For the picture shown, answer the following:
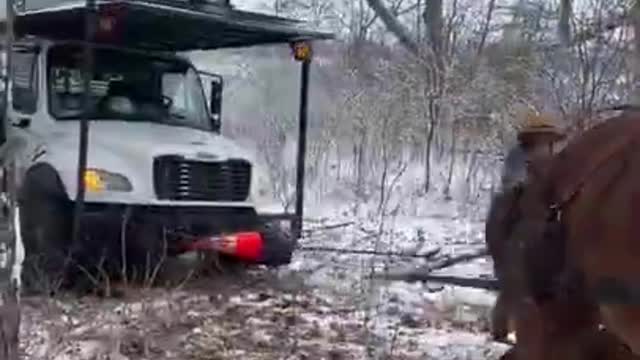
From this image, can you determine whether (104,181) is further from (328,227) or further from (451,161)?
(451,161)

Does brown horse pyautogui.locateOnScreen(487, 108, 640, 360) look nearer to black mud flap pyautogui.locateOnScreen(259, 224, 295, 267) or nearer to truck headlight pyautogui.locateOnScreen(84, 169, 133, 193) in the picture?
truck headlight pyautogui.locateOnScreen(84, 169, 133, 193)

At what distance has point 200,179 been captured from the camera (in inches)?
386

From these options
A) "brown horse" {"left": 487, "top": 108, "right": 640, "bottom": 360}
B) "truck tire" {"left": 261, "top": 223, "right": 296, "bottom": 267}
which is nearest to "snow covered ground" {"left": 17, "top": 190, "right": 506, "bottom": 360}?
"truck tire" {"left": 261, "top": 223, "right": 296, "bottom": 267}

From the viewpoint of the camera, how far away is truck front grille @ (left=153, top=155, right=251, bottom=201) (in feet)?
31.2

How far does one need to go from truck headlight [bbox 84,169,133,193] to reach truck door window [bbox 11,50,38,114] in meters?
0.87

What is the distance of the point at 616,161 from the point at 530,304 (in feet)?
1.93

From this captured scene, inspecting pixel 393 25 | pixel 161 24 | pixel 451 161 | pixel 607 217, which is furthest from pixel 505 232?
pixel 393 25

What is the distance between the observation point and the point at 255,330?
759cm

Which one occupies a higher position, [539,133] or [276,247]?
[539,133]

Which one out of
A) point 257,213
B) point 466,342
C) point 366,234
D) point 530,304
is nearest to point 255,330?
point 466,342

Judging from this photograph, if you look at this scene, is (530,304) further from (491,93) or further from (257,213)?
(491,93)

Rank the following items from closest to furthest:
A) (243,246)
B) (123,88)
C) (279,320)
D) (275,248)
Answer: (279,320) < (243,246) < (275,248) < (123,88)

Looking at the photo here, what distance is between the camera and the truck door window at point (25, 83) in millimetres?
9773

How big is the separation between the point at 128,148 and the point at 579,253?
6013 millimetres
